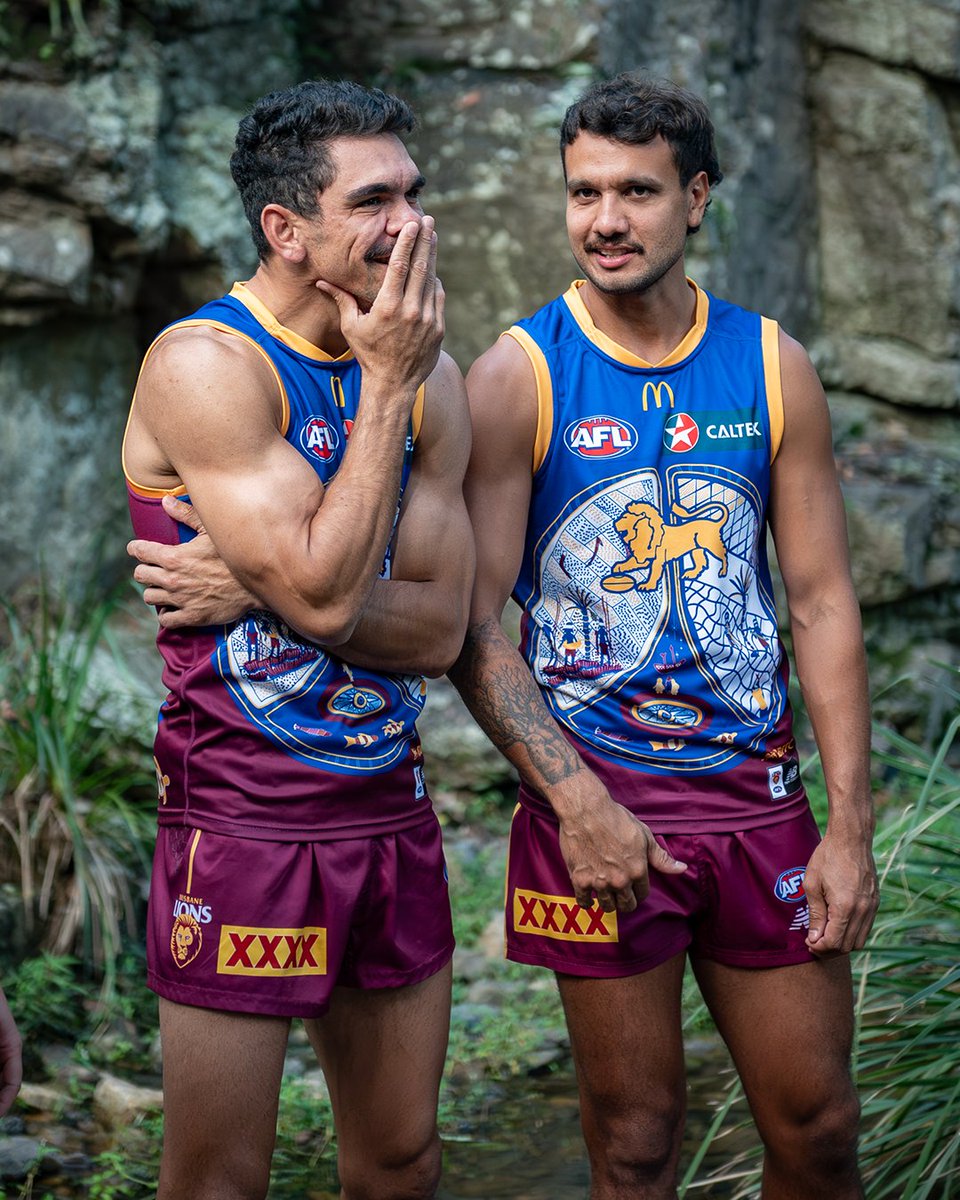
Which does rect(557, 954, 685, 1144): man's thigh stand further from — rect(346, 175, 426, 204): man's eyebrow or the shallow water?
rect(346, 175, 426, 204): man's eyebrow

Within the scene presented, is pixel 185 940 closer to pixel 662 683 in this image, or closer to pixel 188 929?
pixel 188 929

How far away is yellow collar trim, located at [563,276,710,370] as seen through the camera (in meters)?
2.80

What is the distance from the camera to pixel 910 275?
21.6 feet

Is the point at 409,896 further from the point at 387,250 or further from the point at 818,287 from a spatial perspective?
the point at 818,287

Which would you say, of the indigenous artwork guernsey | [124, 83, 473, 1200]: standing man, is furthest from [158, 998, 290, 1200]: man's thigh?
the indigenous artwork guernsey

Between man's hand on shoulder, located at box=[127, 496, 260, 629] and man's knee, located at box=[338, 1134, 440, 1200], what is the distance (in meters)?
0.98

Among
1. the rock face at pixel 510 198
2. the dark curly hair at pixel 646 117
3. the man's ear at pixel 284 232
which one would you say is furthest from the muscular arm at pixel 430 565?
the rock face at pixel 510 198

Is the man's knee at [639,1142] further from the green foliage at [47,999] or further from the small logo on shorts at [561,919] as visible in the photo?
the green foliage at [47,999]

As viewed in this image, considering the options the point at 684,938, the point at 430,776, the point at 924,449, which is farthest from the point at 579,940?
the point at 924,449

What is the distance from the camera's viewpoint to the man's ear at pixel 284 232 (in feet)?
8.49

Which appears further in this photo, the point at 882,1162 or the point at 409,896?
the point at 882,1162

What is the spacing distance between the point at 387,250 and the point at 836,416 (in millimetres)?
4515

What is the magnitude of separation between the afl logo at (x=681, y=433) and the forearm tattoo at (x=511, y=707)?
18.0 inches

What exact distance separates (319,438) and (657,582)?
2.15 feet
